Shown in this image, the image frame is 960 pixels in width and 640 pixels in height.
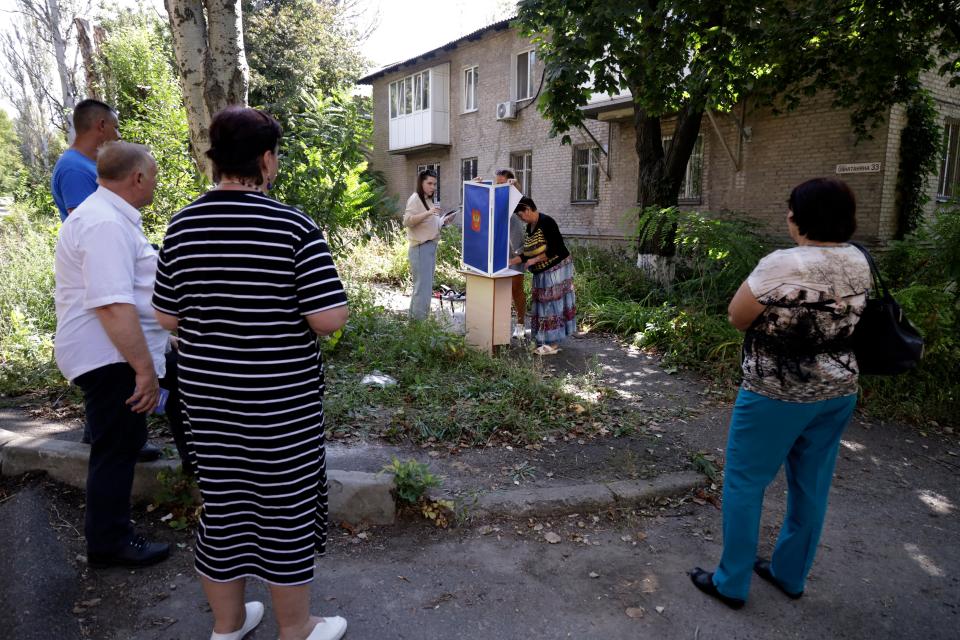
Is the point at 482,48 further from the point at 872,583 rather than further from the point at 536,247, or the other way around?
the point at 872,583

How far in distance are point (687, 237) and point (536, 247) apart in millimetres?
2504

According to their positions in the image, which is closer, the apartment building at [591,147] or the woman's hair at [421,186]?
the woman's hair at [421,186]

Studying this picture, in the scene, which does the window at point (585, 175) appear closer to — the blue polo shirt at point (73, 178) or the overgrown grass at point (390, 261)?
the overgrown grass at point (390, 261)

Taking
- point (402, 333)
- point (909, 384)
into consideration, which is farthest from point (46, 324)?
point (909, 384)

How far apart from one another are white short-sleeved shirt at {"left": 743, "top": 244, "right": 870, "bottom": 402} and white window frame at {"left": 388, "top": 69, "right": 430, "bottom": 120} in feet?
71.7

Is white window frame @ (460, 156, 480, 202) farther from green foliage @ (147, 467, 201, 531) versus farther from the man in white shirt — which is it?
the man in white shirt

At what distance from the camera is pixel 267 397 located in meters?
1.89

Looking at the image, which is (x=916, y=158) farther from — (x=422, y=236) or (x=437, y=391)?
(x=437, y=391)

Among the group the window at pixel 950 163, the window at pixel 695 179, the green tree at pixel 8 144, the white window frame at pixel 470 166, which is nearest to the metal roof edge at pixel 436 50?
the white window frame at pixel 470 166

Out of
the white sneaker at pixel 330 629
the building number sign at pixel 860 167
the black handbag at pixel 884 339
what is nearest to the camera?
the white sneaker at pixel 330 629

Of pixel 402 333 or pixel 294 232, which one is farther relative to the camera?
pixel 402 333

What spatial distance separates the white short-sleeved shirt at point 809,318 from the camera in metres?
2.35

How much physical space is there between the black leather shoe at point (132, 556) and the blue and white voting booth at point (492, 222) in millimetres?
4264

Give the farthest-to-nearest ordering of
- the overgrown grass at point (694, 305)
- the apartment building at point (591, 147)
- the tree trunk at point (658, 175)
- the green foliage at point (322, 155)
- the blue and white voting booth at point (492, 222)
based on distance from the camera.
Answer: the apartment building at point (591, 147), the tree trunk at point (658, 175), the overgrown grass at point (694, 305), the blue and white voting booth at point (492, 222), the green foliage at point (322, 155)
